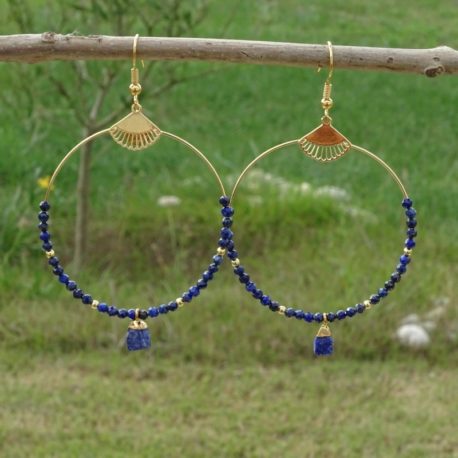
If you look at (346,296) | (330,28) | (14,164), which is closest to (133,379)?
(346,296)

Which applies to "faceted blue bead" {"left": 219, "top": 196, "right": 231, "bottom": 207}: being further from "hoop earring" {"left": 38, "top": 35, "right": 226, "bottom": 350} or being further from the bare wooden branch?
the bare wooden branch

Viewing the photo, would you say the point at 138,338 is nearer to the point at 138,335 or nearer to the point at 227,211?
the point at 138,335

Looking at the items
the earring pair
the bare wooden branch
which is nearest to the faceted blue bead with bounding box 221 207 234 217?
the earring pair

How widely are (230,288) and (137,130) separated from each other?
2.45 metres

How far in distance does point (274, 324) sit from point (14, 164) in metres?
1.82

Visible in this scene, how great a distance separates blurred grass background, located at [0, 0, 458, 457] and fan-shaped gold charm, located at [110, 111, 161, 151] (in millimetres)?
1780

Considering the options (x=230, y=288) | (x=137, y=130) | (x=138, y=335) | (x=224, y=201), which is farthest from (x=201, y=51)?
(x=230, y=288)

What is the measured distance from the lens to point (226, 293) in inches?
174

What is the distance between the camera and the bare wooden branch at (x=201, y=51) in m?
2.02

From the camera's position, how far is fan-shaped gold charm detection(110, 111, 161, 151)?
6.79 feet

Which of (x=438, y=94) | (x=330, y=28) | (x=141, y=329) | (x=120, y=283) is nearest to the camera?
(x=141, y=329)

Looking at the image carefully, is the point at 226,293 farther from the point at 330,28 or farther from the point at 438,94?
the point at 330,28

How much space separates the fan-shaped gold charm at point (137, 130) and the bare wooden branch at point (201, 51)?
129 millimetres

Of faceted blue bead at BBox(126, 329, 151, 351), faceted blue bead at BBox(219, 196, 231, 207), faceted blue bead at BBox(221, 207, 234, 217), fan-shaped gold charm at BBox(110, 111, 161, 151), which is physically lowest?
faceted blue bead at BBox(126, 329, 151, 351)
